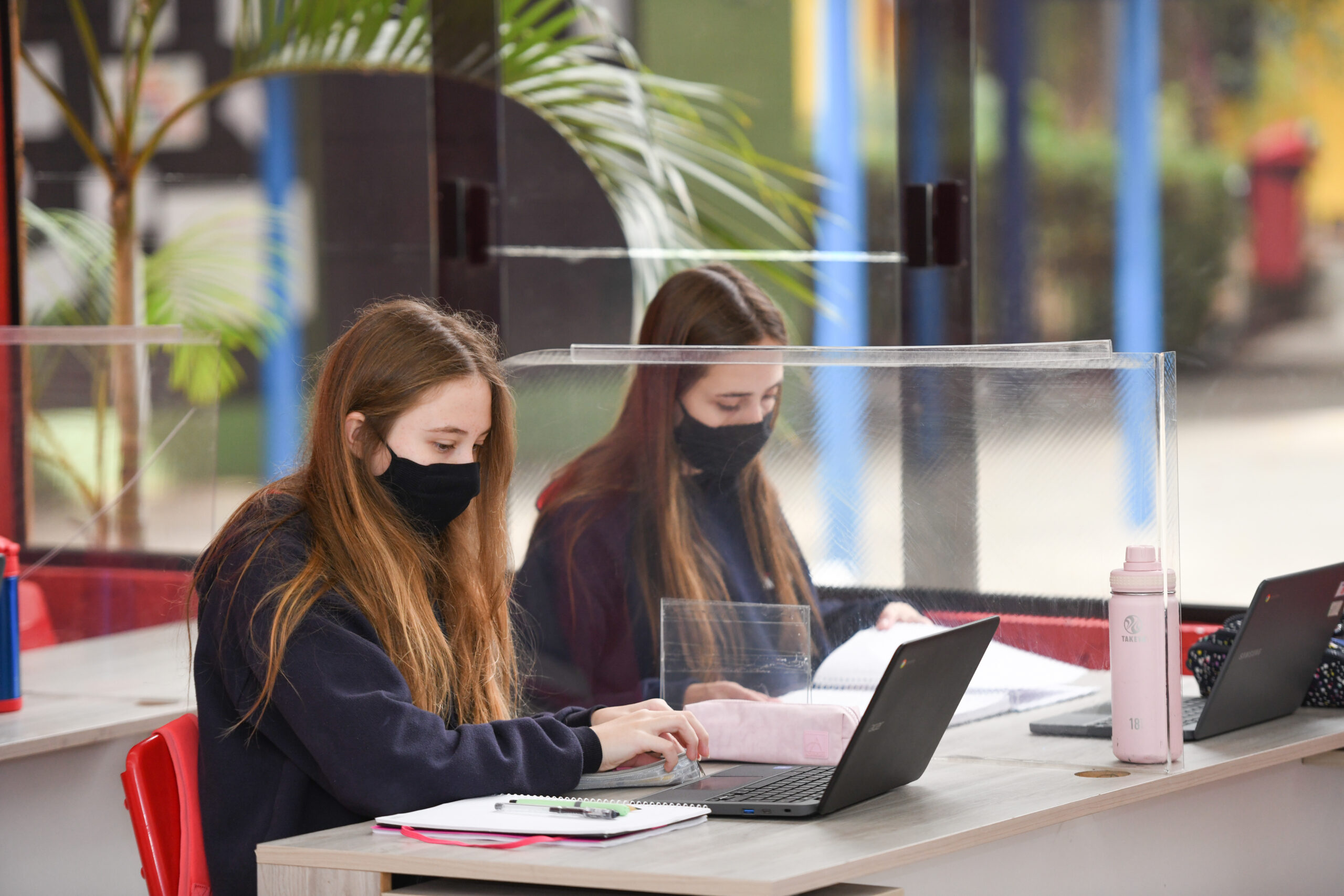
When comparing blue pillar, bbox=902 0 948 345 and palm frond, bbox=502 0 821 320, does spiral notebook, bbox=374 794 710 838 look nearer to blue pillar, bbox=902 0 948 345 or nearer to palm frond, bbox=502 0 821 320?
blue pillar, bbox=902 0 948 345

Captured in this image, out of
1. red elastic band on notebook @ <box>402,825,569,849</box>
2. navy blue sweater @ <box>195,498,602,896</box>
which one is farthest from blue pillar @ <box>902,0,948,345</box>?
red elastic band on notebook @ <box>402,825,569,849</box>

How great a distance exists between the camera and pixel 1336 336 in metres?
5.70

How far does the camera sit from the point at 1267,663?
202 cm

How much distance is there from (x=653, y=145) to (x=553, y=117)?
252 millimetres

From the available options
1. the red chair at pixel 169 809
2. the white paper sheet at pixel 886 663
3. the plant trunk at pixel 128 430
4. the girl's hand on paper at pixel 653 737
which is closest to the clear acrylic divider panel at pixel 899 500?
the white paper sheet at pixel 886 663

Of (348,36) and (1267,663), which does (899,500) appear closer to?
(1267,663)

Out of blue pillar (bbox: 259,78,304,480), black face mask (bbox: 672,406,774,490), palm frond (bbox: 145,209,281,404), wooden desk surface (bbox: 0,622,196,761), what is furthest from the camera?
blue pillar (bbox: 259,78,304,480)

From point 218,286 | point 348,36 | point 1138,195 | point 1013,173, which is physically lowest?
point 218,286

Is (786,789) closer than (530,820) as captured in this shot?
No

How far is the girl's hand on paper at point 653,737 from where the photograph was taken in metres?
1.73

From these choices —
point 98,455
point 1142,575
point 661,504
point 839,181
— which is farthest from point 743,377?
point 839,181

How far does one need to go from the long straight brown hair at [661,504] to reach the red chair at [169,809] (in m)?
0.61

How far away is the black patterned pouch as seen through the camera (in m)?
2.16

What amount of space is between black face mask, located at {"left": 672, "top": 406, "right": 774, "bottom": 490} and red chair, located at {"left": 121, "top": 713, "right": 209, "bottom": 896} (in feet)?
2.36
